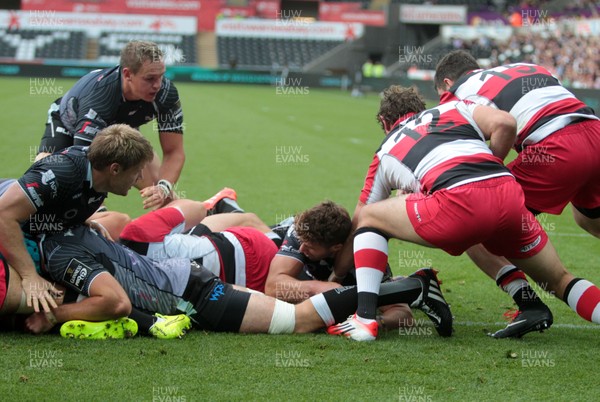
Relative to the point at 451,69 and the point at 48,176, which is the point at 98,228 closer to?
the point at 48,176

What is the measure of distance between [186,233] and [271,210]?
357cm

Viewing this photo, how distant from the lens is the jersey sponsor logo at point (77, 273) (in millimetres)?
4723

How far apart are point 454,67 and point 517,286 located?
1600mm

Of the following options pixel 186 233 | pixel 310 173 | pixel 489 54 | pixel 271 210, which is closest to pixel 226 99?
pixel 489 54

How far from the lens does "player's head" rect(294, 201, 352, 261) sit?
504 cm

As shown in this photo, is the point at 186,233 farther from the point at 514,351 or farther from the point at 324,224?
the point at 514,351

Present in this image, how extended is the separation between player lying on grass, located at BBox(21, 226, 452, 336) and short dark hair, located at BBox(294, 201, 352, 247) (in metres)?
0.33

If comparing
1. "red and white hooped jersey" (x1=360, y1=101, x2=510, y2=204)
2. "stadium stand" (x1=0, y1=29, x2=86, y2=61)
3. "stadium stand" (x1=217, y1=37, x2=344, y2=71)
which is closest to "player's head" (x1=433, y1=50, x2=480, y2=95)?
"red and white hooped jersey" (x1=360, y1=101, x2=510, y2=204)

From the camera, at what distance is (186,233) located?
5.84 metres

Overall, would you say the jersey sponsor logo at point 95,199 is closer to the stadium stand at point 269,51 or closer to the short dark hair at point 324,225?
the short dark hair at point 324,225

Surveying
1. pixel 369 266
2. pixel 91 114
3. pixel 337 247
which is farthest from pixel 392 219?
pixel 91 114

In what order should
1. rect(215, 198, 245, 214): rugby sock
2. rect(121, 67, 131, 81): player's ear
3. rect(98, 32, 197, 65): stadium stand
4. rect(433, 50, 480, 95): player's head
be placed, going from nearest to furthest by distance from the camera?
1. rect(433, 50, 480, 95): player's head
2. rect(121, 67, 131, 81): player's ear
3. rect(215, 198, 245, 214): rugby sock
4. rect(98, 32, 197, 65): stadium stand

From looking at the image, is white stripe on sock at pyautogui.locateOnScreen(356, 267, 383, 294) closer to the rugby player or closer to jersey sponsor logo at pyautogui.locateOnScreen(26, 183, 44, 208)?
the rugby player

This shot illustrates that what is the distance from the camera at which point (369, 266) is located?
4.80m
